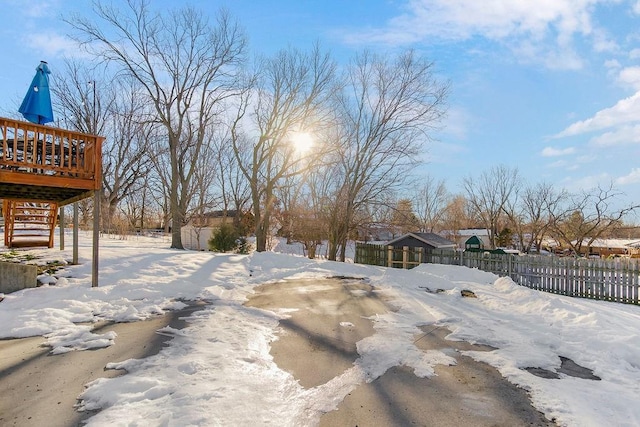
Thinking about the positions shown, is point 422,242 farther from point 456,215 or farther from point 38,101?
point 456,215

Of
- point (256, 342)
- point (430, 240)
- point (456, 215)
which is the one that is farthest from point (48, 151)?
point (456, 215)

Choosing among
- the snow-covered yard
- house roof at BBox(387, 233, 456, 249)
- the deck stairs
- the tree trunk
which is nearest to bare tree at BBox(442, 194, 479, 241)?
house roof at BBox(387, 233, 456, 249)

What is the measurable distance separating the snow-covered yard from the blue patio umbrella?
10.5 ft

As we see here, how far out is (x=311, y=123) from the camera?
19.4 metres

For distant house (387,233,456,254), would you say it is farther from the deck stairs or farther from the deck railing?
the deck railing

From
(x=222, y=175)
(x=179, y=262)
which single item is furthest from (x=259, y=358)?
(x=222, y=175)

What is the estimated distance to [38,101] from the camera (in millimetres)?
6441

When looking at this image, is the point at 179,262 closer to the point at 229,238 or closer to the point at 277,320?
the point at 277,320

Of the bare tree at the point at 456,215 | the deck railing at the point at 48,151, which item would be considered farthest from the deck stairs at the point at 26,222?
the bare tree at the point at 456,215

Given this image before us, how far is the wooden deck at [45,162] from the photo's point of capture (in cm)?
587

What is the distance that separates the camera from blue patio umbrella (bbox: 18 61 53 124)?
636cm

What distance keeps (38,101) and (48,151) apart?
3.73ft

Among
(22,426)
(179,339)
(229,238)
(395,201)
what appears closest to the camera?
(22,426)

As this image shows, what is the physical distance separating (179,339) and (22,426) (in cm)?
199
